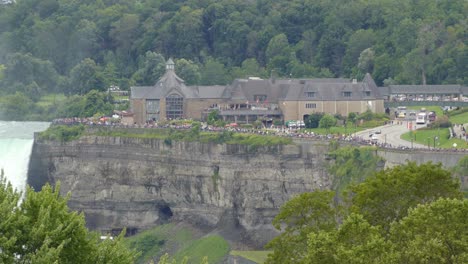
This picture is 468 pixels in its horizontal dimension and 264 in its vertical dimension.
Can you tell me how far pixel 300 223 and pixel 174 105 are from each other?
6489 centimetres

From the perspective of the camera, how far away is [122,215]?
106812mm

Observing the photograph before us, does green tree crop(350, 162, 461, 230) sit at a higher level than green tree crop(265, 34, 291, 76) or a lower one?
lower

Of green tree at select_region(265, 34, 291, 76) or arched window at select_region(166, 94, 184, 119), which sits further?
green tree at select_region(265, 34, 291, 76)

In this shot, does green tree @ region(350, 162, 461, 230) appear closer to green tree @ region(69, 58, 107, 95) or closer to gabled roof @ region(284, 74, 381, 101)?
gabled roof @ region(284, 74, 381, 101)

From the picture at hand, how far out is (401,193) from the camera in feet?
195

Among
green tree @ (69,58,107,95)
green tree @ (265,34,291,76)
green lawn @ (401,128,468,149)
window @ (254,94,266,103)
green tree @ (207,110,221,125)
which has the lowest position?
green lawn @ (401,128,468,149)

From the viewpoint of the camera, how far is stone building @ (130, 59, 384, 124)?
11538cm

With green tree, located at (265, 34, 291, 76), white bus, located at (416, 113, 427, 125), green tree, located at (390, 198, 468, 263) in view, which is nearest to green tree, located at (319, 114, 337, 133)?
white bus, located at (416, 113, 427, 125)

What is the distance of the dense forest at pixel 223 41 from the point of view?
443 feet

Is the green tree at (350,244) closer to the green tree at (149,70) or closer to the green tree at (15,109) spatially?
the green tree at (149,70)

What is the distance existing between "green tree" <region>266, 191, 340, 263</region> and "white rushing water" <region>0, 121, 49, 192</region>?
52.0m

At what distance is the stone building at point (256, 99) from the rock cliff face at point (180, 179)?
11.1m

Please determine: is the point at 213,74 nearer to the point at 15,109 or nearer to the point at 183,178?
the point at 15,109

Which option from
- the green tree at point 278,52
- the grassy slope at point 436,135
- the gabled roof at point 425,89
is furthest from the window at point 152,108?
the grassy slope at point 436,135
